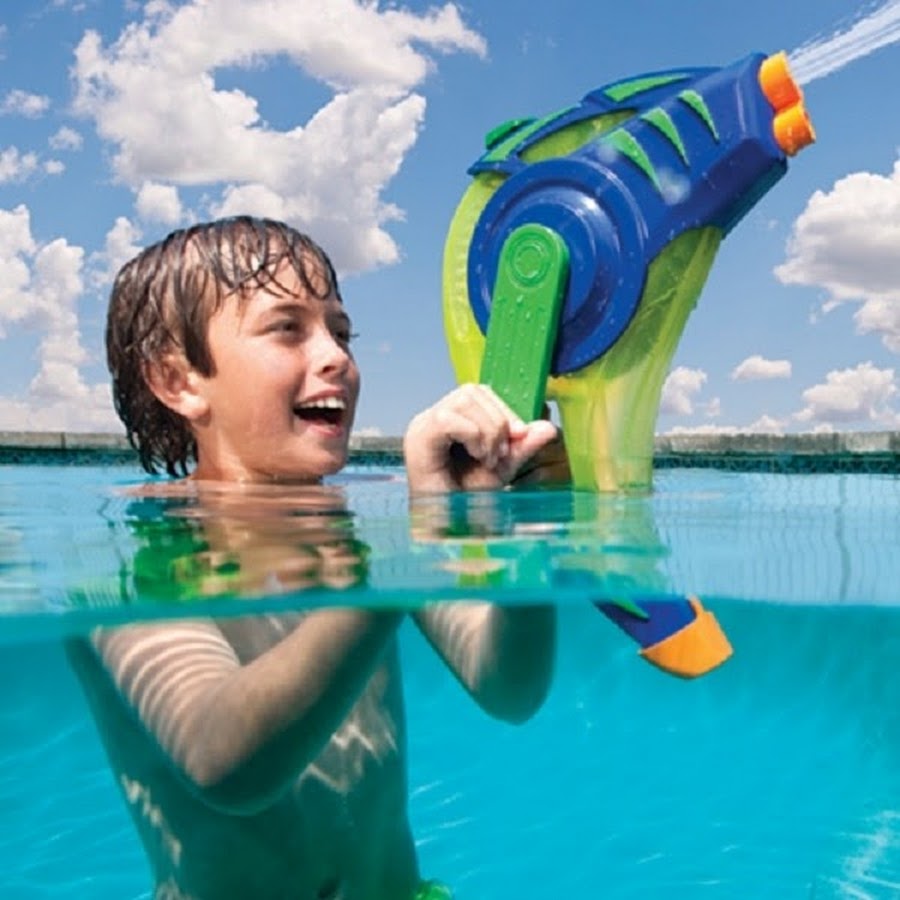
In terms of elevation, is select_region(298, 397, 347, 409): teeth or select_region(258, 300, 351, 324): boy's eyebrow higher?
select_region(258, 300, 351, 324): boy's eyebrow

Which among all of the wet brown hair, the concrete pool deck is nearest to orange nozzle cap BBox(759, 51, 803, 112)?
the wet brown hair

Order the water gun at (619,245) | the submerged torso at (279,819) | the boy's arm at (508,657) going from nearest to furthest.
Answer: the boy's arm at (508,657), the submerged torso at (279,819), the water gun at (619,245)

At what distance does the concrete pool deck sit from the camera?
1060 cm

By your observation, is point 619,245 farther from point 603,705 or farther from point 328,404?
point 603,705

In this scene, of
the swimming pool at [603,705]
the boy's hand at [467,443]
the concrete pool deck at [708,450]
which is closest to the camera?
the boy's hand at [467,443]

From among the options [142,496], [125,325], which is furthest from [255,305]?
[142,496]

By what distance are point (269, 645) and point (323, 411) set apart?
24.2 inches

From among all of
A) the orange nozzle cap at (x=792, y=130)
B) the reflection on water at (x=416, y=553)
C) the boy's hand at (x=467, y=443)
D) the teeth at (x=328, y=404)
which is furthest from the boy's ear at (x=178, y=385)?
the orange nozzle cap at (x=792, y=130)

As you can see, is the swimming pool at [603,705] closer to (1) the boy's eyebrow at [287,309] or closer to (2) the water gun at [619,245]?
(2) the water gun at [619,245]

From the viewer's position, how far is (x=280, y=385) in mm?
2836

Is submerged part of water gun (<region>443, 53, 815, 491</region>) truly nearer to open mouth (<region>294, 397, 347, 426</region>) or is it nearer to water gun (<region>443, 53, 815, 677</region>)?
water gun (<region>443, 53, 815, 677</region>)

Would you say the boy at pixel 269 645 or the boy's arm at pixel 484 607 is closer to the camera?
the boy at pixel 269 645

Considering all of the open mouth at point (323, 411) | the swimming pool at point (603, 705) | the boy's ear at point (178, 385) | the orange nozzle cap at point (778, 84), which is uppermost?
the orange nozzle cap at point (778, 84)

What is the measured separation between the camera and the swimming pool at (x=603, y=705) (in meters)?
2.75
